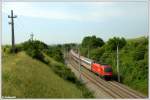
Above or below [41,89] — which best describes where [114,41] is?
above

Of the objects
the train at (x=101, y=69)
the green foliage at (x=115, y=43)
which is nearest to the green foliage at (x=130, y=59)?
the green foliage at (x=115, y=43)

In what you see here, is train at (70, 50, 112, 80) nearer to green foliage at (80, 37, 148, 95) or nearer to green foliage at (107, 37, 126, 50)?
green foliage at (80, 37, 148, 95)

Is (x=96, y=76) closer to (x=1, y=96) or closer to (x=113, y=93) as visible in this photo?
(x=113, y=93)

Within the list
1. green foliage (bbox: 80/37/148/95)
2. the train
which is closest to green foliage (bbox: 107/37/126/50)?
green foliage (bbox: 80/37/148/95)

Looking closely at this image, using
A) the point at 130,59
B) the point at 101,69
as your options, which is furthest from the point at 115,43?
the point at 101,69

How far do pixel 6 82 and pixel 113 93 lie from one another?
6.18 meters

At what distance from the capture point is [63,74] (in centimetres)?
1494

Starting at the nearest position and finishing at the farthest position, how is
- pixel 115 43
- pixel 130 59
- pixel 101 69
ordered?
pixel 101 69, pixel 130 59, pixel 115 43

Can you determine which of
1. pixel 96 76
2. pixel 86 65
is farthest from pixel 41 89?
pixel 86 65

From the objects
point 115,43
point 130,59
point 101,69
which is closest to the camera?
point 101,69

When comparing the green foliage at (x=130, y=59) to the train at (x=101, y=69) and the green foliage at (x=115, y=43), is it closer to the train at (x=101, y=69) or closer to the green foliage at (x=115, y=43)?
the green foliage at (x=115, y=43)

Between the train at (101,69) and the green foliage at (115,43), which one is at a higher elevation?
the green foliage at (115,43)

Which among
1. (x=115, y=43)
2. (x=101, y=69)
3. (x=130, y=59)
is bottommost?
(x=101, y=69)

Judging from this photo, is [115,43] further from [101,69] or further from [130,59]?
[101,69]
